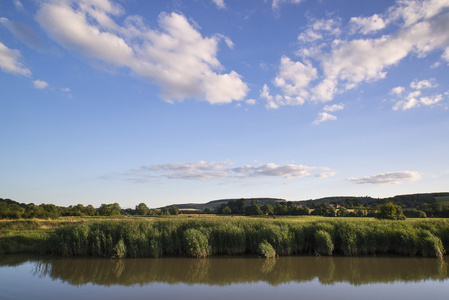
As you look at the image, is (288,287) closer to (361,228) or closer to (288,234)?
(288,234)

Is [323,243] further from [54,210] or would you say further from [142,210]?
[142,210]

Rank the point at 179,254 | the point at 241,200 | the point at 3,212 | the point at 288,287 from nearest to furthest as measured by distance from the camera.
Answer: the point at 288,287, the point at 179,254, the point at 3,212, the point at 241,200

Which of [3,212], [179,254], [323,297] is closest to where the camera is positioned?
[323,297]

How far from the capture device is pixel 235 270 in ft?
51.6

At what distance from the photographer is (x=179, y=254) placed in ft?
65.7

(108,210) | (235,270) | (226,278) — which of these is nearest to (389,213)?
(235,270)

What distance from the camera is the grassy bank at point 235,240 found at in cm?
1920

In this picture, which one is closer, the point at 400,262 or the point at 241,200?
the point at 400,262

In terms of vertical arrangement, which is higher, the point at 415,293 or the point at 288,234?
the point at 288,234

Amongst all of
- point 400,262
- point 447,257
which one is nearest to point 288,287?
point 400,262

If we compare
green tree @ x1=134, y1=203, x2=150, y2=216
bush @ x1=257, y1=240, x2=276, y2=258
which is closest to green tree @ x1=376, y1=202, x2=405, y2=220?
bush @ x1=257, y1=240, x2=276, y2=258

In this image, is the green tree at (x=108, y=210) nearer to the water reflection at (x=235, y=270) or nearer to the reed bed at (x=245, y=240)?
the reed bed at (x=245, y=240)

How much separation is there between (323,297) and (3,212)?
52570 mm

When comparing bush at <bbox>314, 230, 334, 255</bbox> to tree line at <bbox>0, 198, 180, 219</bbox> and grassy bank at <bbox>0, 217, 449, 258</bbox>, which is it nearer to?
grassy bank at <bbox>0, 217, 449, 258</bbox>
